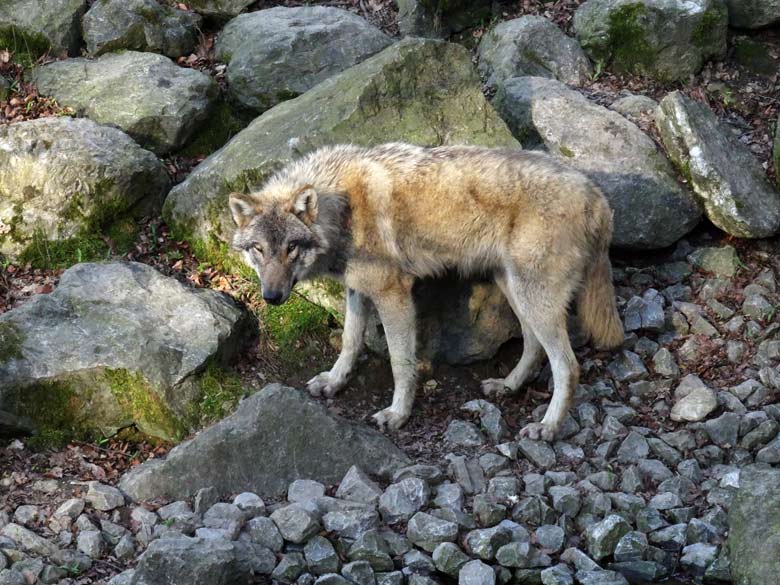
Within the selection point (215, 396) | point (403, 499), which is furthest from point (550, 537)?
point (215, 396)

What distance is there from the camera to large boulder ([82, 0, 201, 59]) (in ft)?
37.2

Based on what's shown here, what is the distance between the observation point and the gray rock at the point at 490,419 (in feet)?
26.3

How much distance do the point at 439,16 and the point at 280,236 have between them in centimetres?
546

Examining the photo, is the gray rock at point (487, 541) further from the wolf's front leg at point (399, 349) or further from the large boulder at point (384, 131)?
the large boulder at point (384, 131)

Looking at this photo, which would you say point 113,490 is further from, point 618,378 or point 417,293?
point 618,378

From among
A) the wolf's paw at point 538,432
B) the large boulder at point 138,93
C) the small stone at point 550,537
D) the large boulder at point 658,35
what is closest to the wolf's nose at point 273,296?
the wolf's paw at point 538,432

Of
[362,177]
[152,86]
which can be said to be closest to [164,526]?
[362,177]

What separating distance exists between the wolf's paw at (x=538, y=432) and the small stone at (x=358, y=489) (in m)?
1.38

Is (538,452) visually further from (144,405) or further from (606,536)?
(144,405)

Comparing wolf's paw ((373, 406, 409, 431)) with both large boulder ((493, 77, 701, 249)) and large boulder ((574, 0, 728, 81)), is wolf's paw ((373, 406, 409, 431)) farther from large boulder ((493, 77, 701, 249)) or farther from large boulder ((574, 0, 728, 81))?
large boulder ((574, 0, 728, 81))

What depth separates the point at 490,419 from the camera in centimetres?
809

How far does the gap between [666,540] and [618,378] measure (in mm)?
2109

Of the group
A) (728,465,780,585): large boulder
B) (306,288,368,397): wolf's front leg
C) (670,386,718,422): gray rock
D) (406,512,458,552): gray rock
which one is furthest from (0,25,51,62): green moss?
(728,465,780,585): large boulder

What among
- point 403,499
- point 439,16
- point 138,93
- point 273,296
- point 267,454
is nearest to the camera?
point 403,499
